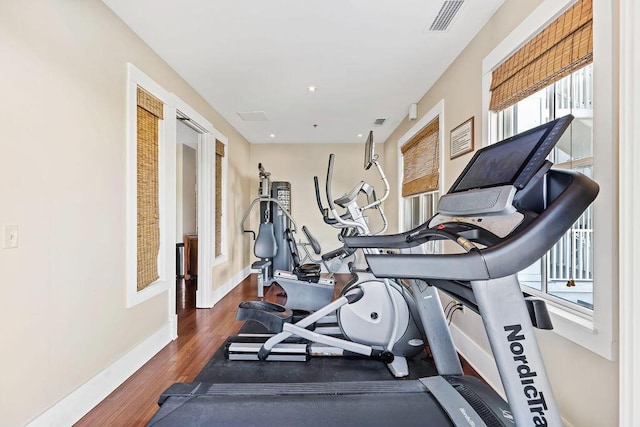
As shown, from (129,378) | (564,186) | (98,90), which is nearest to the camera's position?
(564,186)

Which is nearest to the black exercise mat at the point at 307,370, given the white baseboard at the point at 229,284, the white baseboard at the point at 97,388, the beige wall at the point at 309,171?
the white baseboard at the point at 97,388

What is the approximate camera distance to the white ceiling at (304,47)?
2.11 metres

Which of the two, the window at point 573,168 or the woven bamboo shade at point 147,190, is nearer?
the window at point 573,168

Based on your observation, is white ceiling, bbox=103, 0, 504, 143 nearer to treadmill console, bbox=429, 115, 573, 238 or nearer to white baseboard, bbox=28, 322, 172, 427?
treadmill console, bbox=429, 115, 573, 238

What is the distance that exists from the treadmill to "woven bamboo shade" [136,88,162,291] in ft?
4.15

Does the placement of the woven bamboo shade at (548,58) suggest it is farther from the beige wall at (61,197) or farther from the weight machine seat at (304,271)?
the beige wall at (61,197)

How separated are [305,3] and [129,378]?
9.08 ft

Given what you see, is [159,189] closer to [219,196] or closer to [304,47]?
[304,47]

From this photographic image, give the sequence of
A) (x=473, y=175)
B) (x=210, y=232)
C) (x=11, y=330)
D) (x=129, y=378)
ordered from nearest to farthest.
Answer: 1. (x=473, y=175)
2. (x=11, y=330)
3. (x=129, y=378)
4. (x=210, y=232)

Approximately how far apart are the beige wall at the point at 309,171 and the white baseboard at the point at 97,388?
152 inches

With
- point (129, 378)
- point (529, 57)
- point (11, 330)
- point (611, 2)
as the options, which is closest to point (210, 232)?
point (129, 378)

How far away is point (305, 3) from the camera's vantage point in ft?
6.71

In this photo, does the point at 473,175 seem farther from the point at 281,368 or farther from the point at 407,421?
the point at 281,368

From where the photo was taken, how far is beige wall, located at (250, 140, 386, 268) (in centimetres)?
628
